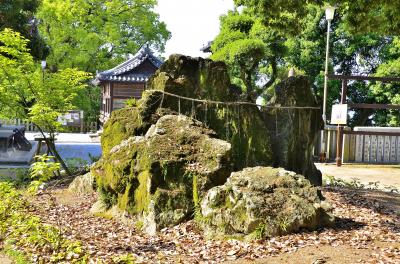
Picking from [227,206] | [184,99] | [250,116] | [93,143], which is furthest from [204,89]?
[93,143]

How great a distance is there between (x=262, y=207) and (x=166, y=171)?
2.03 m

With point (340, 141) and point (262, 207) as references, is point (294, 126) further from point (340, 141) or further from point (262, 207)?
point (340, 141)

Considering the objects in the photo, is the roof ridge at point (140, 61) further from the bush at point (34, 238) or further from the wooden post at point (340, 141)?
the bush at point (34, 238)

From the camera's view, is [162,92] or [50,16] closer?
[162,92]

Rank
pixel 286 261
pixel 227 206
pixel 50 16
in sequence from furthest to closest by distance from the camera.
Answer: pixel 50 16 < pixel 227 206 < pixel 286 261

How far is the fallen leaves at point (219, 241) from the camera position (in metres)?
5.95

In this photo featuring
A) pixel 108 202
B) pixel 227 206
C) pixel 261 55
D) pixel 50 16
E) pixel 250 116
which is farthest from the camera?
pixel 50 16

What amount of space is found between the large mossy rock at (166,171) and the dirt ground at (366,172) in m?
7.66

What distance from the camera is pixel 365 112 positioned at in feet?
95.1

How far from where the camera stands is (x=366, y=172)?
16.7 m

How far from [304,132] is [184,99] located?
2.79 m

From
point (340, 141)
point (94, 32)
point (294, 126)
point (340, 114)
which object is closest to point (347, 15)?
point (294, 126)

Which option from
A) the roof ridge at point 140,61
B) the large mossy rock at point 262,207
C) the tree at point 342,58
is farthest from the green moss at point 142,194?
the roof ridge at point 140,61

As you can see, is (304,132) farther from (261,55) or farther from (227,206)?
(261,55)
